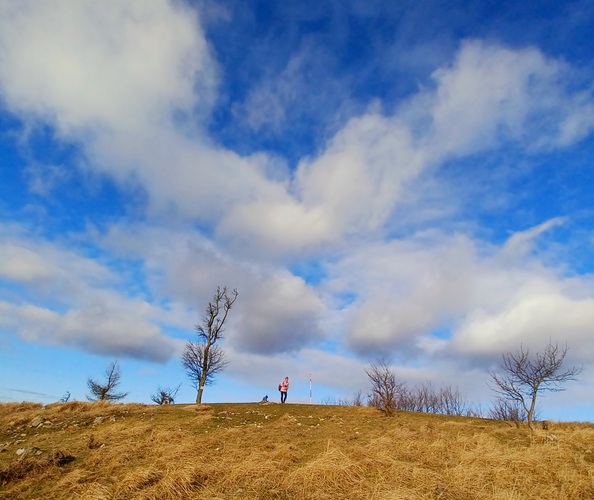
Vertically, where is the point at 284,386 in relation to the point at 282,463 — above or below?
above

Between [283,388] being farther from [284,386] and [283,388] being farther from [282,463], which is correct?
[282,463]

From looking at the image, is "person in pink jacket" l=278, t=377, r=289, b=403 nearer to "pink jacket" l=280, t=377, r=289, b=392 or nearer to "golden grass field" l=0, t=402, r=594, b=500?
"pink jacket" l=280, t=377, r=289, b=392

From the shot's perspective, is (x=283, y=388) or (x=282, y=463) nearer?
(x=282, y=463)

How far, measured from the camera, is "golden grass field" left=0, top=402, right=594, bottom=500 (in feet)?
26.6

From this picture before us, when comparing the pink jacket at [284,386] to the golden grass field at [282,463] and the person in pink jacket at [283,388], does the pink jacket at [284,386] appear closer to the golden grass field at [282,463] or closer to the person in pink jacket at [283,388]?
the person in pink jacket at [283,388]

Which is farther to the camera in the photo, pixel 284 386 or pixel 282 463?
pixel 284 386

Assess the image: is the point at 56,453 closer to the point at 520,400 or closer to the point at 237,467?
the point at 237,467

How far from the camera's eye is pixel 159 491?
8000 millimetres

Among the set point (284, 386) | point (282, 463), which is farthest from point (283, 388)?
point (282, 463)

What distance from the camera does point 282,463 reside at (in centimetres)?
996

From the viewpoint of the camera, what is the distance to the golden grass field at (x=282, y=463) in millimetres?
8117

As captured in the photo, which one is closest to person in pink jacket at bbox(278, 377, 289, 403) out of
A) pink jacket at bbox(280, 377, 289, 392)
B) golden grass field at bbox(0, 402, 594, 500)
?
pink jacket at bbox(280, 377, 289, 392)

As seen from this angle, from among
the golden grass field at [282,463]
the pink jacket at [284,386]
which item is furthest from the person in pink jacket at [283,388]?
the golden grass field at [282,463]

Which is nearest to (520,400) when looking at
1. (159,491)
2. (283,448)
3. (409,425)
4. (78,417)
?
(409,425)
